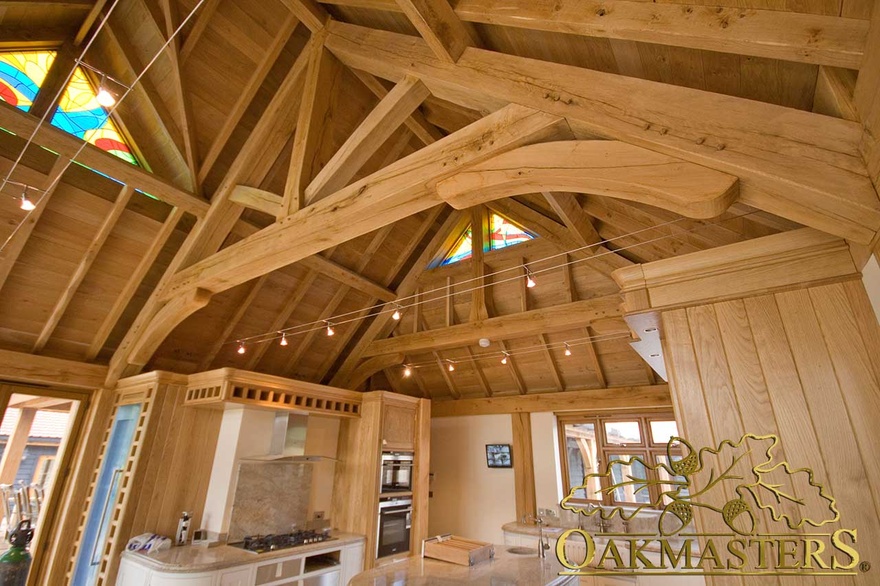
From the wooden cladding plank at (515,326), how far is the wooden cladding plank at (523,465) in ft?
6.24

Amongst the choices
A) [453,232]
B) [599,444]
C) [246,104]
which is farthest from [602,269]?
[246,104]

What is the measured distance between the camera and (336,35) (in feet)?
12.0

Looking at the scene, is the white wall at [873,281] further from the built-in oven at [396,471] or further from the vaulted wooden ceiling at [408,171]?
the built-in oven at [396,471]

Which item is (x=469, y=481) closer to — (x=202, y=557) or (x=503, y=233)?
(x=503, y=233)

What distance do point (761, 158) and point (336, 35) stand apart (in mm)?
3487

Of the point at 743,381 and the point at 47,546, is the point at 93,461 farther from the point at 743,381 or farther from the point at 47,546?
the point at 743,381

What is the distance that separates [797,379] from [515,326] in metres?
4.01

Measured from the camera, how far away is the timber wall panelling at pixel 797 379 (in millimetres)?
1372

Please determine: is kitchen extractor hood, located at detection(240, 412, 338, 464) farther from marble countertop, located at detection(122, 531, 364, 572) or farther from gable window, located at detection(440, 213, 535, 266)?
gable window, located at detection(440, 213, 535, 266)

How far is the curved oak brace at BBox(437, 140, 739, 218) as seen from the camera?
1583 mm

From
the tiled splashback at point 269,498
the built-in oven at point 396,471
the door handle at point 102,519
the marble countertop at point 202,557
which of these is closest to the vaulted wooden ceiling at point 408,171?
the door handle at point 102,519

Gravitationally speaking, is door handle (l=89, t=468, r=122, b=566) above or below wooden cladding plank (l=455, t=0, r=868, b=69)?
below

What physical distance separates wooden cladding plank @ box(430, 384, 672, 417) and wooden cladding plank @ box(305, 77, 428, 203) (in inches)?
192

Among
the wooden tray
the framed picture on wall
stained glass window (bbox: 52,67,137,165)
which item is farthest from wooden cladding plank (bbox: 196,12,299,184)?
the framed picture on wall
